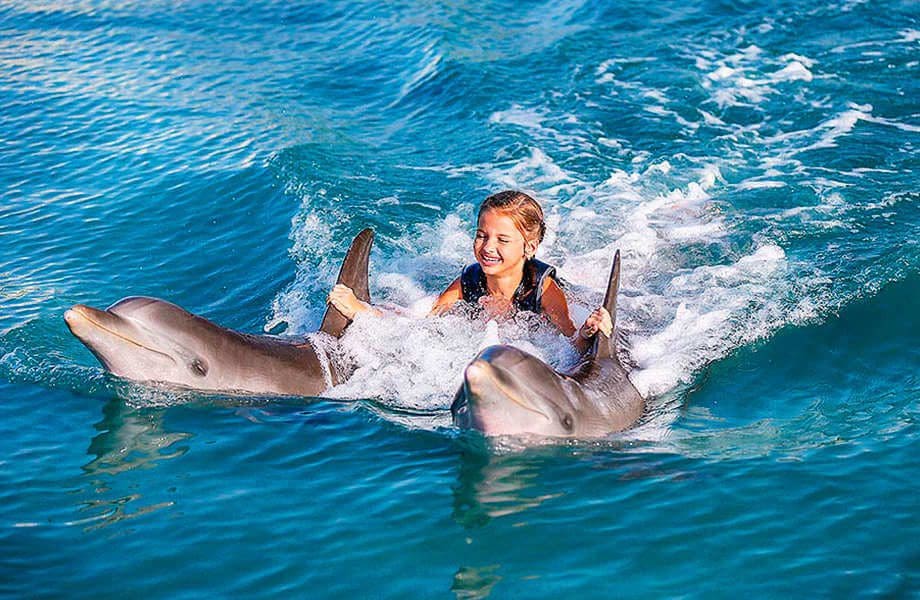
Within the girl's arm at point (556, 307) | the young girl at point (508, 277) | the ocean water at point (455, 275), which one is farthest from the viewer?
the girl's arm at point (556, 307)

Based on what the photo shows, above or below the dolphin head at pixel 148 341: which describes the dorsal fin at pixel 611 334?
below

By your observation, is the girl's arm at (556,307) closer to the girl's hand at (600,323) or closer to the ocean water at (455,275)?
the ocean water at (455,275)

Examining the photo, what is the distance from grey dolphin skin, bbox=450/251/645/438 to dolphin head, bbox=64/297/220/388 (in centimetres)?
217

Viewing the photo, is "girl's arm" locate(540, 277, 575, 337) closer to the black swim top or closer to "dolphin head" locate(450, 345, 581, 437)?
the black swim top

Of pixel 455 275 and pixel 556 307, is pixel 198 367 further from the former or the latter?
pixel 455 275

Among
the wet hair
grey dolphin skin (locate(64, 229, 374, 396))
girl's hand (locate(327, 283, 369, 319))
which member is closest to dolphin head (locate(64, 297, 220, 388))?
grey dolphin skin (locate(64, 229, 374, 396))

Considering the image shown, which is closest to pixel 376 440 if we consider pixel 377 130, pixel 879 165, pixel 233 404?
pixel 233 404

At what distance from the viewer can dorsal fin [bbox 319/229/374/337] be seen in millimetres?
9141

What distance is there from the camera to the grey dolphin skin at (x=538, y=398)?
21.9 ft

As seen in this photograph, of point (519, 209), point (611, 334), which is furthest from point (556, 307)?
point (611, 334)

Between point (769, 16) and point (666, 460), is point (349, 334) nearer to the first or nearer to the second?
point (666, 460)

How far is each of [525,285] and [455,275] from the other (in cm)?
222

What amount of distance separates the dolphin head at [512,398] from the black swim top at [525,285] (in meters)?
2.12

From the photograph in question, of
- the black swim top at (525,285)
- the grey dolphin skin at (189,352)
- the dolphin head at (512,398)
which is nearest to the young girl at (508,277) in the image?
the black swim top at (525,285)
